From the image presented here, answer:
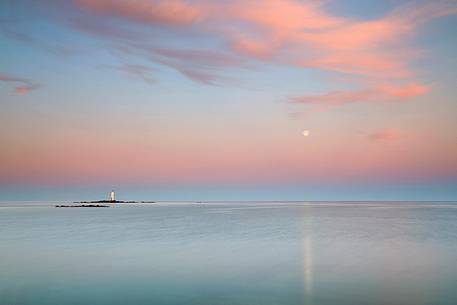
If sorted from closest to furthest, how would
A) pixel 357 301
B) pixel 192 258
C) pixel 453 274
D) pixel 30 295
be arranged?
pixel 357 301 → pixel 30 295 → pixel 453 274 → pixel 192 258

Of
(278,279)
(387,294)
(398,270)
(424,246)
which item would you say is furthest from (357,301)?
(424,246)

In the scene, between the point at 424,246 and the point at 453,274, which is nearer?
the point at 453,274

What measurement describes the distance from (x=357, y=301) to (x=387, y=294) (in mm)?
1691

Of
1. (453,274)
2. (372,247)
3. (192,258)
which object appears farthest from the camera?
(372,247)

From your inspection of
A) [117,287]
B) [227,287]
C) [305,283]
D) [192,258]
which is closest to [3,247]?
[192,258]

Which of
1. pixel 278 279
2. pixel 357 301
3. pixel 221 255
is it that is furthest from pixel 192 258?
pixel 357 301

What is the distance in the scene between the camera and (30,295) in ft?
46.1

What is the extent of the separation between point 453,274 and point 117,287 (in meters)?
15.0

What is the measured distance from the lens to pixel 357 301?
13.2 meters

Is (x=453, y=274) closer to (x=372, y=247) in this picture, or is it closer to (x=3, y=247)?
(x=372, y=247)

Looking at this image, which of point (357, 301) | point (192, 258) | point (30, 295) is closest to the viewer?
point (357, 301)

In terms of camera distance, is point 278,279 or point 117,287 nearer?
point 117,287

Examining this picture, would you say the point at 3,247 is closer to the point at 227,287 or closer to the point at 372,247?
the point at 227,287

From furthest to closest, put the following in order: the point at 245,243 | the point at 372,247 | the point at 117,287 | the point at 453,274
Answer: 1. the point at 245,243
2. the point at 372,247
3. the point at 453,274
4. the point at 117,287
